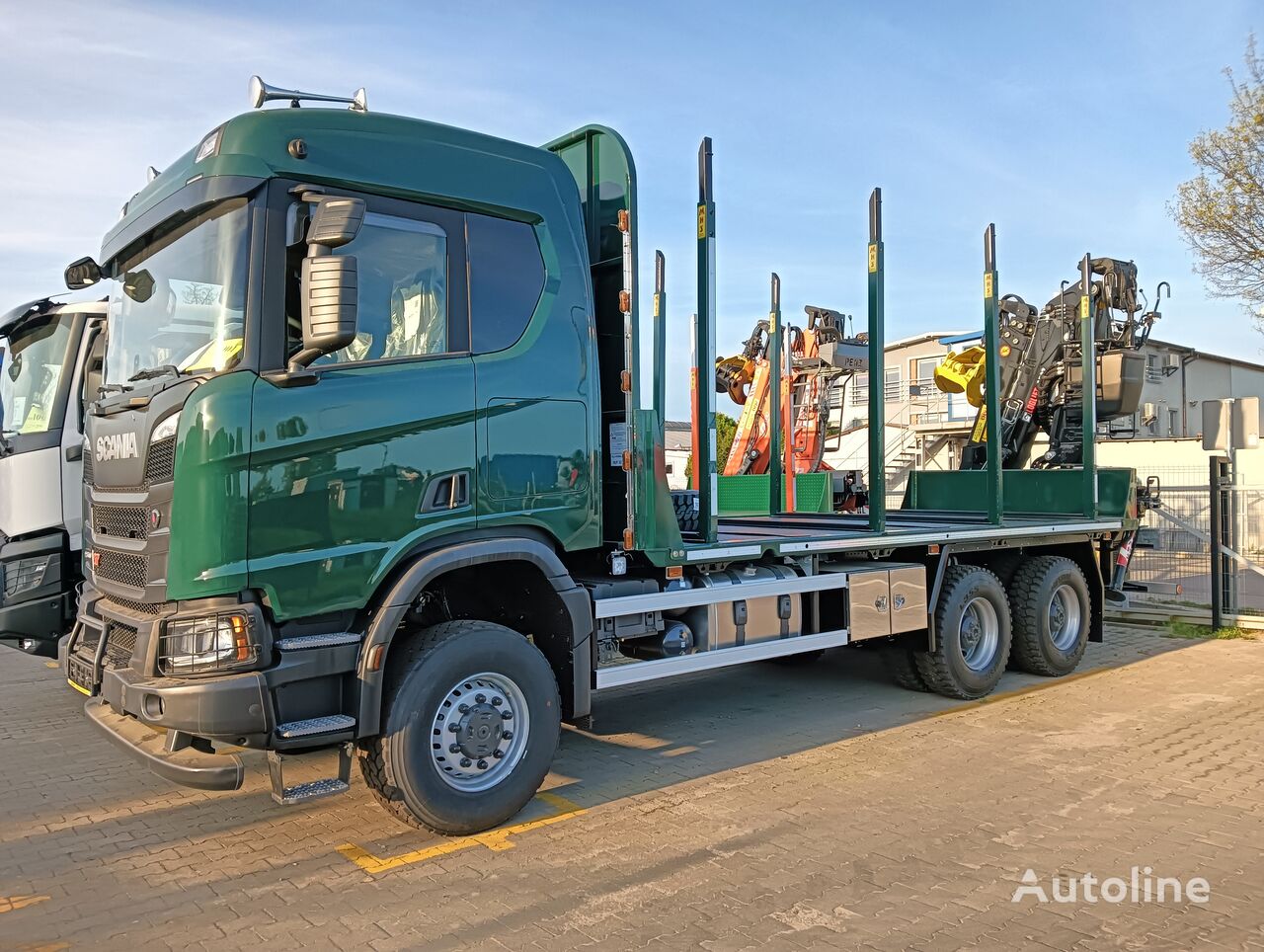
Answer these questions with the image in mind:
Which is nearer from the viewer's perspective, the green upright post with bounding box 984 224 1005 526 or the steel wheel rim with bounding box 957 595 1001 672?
the steel wheel rim with bounding box 957 595 1001 672

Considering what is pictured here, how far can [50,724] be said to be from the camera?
7551 mm

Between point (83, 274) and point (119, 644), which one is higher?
point (83, 274)

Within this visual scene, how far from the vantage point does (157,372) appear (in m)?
4.65

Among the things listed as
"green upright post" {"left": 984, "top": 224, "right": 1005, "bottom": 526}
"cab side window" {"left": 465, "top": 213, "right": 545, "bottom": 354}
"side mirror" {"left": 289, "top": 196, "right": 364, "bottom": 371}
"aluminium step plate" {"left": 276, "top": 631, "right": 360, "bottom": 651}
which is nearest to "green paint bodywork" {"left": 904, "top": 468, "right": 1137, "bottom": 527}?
"green upright post" {"left": 984, "top": 224, "right": 1005, "bottom": 526}

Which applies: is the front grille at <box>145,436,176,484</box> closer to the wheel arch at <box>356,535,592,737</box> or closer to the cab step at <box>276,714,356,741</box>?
the wheel arch at <box>356,535,592,737</box>

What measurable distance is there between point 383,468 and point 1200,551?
37.8ft

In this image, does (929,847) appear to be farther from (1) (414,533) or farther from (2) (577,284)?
(2) (577,284)

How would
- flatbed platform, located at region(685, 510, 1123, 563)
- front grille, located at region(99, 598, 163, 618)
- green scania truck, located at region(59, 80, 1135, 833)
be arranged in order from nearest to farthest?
green scania truck, located at region(59, 80, 1135, 833) → front grille, located at region(99, 598, 163, 618) → flatbed platform, located at region(685, 510, 1123, 563)

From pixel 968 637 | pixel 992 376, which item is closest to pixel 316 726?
pixel 968 637

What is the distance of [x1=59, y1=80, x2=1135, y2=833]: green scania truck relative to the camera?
164 inches

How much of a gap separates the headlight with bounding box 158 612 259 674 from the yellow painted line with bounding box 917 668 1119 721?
17.0ft

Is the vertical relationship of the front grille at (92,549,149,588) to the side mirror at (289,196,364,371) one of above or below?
below

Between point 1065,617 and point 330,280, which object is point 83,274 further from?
point 1065,617
